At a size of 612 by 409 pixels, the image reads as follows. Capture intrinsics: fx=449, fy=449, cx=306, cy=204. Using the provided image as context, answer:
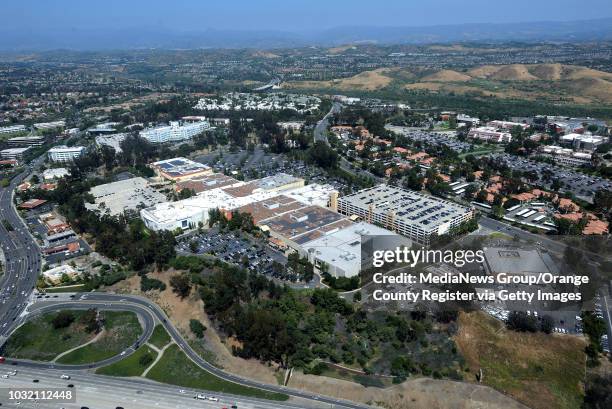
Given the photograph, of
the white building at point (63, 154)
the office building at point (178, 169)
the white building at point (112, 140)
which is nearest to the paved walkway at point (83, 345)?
the office building at point (178, 169)

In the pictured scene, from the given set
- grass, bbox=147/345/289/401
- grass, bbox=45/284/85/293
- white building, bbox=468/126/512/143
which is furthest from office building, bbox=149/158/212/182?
white building, bbox=468/126/512/143

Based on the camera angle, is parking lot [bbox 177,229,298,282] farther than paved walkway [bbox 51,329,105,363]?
Yes

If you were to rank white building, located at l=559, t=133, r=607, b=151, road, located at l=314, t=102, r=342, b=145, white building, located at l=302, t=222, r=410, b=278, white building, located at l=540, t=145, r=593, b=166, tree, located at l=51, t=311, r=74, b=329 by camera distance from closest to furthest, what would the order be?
tree, located at l=51, t=311, r=74, b=329
white building, located at l=302, t=222, r=410, b=278
white building, located at l=540, t=145, r=593, b=166
white building, located at l=559, t=133, r=607, b=151
road, located at l=314, t=102, r=342, b=145

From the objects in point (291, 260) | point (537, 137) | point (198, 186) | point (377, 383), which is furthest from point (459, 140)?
point (377, 383)

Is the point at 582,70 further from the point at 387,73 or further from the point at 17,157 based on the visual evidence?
the point at 17,157

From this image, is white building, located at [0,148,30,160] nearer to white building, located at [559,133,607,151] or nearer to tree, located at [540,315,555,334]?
tree, located at [540,315,555,334]

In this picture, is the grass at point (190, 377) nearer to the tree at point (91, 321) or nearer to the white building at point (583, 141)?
the tree at point (91, 321)
